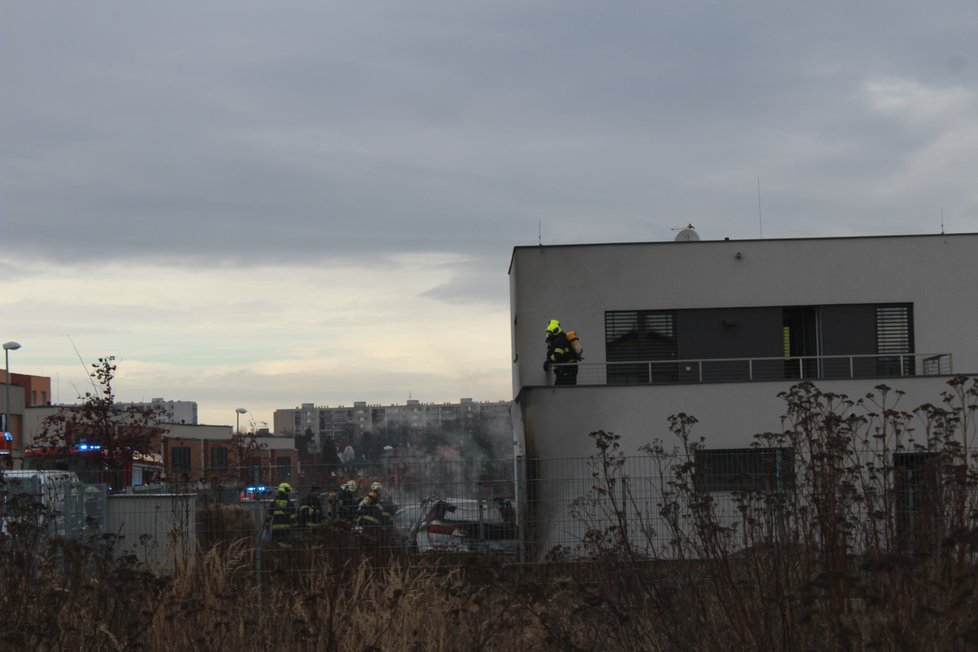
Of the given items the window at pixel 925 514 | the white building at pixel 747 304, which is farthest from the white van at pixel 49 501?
the white building at pixel 747 304

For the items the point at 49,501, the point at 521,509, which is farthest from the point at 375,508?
the point at 49,501

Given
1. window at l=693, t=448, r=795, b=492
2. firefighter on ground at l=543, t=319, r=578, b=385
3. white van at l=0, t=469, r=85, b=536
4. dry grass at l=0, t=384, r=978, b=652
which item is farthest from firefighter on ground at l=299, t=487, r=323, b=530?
firefighter on ground at l=543, t=319, r=578, b=385

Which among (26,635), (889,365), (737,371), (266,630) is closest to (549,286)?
(737,371)

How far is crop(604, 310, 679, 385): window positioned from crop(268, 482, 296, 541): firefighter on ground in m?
13.6

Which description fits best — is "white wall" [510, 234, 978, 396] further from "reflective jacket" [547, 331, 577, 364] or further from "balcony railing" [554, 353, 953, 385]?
"reflective jacket" [547, 331, 577, 364]

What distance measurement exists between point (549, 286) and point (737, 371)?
4.61 metres

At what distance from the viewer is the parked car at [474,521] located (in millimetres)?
13055

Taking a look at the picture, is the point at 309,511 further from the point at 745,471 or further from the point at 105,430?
the point at 105,430

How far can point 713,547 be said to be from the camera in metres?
6.59

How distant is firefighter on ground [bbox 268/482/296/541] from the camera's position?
12.6 metres

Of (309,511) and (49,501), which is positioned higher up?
(49,501)

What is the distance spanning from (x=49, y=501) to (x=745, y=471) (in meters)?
6.79

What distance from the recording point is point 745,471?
12.2m

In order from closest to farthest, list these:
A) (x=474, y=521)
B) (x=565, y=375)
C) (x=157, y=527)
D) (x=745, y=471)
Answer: (x=745, y=471) < (x=474, y=521) < (x=157, y=527) < (x=565, y=375)
